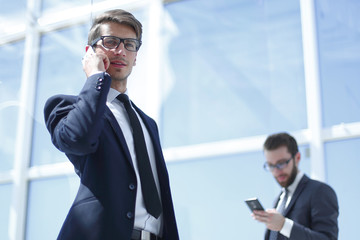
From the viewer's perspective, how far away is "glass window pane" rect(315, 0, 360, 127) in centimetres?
444

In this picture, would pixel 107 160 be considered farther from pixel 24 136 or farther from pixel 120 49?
pixel 24 136

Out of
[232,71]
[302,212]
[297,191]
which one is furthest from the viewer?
[232,71]

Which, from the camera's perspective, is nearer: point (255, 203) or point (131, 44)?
point (131, 44)

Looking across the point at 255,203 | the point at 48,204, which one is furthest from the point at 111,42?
the point at 48,204

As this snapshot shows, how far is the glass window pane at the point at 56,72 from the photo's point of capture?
4.95m

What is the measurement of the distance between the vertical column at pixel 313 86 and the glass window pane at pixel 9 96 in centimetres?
252

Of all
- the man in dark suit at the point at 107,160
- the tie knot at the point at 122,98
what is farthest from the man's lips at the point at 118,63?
the tie knot at the point at 122,98

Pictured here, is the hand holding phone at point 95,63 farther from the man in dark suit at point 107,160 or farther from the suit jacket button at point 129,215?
the suit jacket button at point 129,215

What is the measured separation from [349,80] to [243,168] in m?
1.24

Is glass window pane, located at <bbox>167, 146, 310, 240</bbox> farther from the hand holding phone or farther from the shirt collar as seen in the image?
the hand holding phone

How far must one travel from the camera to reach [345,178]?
14.0 feet

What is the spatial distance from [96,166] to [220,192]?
10.9 feet

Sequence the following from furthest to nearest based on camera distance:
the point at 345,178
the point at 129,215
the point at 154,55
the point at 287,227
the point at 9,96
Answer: the point at 154,55, the point at 345,178, the point at 9,96, the point at 287,227, the point at 129,215

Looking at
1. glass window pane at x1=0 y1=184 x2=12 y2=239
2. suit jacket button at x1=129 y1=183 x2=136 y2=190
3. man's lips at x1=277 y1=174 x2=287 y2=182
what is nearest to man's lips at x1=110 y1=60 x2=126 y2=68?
suit jacket button at x1=129 y1=183 x2=136 y2=190
